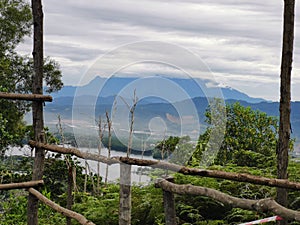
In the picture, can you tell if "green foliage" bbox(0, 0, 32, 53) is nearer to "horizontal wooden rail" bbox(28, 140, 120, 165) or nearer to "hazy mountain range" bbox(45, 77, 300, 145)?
"horizontal wooden rail" bbox(28, 140, 120, 165)

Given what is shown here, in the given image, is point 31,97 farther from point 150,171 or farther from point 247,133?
point 247,133

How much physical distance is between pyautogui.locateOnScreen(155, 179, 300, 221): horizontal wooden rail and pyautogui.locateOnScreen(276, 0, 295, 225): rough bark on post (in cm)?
124

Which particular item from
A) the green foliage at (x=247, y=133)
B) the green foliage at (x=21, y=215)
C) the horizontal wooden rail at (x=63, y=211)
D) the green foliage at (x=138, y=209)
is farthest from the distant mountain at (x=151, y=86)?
the green foliage at (x=247, y=133)

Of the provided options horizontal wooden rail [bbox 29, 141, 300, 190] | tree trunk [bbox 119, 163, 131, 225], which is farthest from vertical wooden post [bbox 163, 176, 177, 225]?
tree trunk [bbox 119, 163, 131, 225]

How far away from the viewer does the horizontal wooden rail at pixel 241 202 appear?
229 centimetres

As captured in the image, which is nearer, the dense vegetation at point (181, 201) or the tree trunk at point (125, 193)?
the tree trunk at point (125, 193)

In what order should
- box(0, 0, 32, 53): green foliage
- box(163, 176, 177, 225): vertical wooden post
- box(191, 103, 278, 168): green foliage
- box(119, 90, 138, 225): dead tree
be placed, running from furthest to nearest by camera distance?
box(0, 0, 32, 53): green foliage < box(191, 103, 278, 168): green foliage < box(119, 90, 138, 225): dead tree < box(163, 176, 177, 225): vertical wooden post

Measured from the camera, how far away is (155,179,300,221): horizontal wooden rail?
7.50ft

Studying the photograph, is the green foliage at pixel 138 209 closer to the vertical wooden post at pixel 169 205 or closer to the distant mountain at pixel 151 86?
the distant mountain at pixel 151 86

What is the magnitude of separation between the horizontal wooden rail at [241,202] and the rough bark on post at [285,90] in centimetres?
124

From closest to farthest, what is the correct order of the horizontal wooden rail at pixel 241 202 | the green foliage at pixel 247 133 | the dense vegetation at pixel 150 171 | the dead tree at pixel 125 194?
1. the horizontal wooden rail at pixel 241 202
2. the dead tree at pixel 125 194
3. the dense vegetation at pixel 150 171
4. the green foliage at pixel 247 133

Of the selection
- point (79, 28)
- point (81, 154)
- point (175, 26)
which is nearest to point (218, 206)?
point (81, 154)

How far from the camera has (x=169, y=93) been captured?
329cm

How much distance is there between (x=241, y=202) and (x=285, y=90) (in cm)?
151
